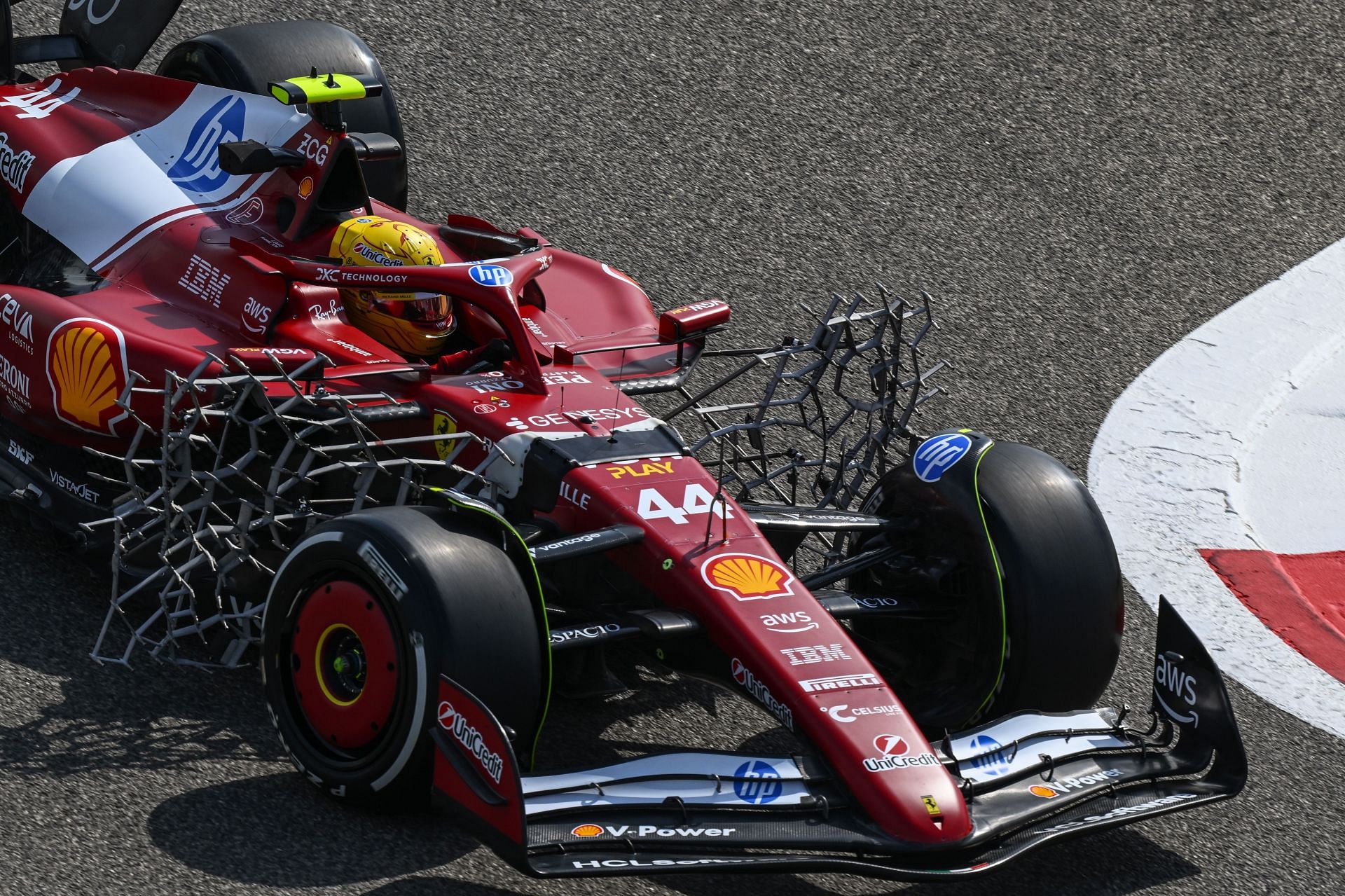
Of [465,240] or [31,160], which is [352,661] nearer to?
[465,240]

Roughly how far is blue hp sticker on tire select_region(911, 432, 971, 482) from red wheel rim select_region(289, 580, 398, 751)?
1799mm

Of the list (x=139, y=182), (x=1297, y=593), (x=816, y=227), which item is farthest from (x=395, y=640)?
(x=816, y=227)

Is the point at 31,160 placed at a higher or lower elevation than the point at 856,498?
higher

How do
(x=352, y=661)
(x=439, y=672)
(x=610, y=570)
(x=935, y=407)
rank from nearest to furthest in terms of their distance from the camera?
(x=439, y=672) < (x=352, y=661) < (x=610, y=570) < (x=935, y=407)

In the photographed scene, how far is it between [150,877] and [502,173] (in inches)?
215

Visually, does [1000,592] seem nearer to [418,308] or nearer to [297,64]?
[418,308]

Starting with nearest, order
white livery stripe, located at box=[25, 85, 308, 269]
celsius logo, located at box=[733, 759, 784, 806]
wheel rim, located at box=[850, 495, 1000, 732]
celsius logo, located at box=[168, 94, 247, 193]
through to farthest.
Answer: celsius logo, located at box=[733, 759, 784, 806]
wheel rim, located at box=[850, 495, 1000, 732]
white livery stripe, located at box=[25, 85, 308, 269]
celsius logo, located at box=[168, 94, 247, 193]

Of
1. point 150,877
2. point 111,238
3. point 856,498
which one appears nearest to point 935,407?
point 856,498

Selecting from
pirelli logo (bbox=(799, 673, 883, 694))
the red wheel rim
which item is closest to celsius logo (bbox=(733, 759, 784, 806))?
pirelli logo (bbox=(799, 673, 883, 694))

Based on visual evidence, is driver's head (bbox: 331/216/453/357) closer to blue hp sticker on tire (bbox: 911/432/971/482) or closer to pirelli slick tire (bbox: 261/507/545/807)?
pirelli slick tire (bbox: 261/507/545/807)

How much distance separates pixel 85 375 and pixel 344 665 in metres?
1.85

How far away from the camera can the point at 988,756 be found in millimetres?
4629

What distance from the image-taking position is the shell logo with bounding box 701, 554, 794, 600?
4.85m

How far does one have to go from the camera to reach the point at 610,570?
5.07m
